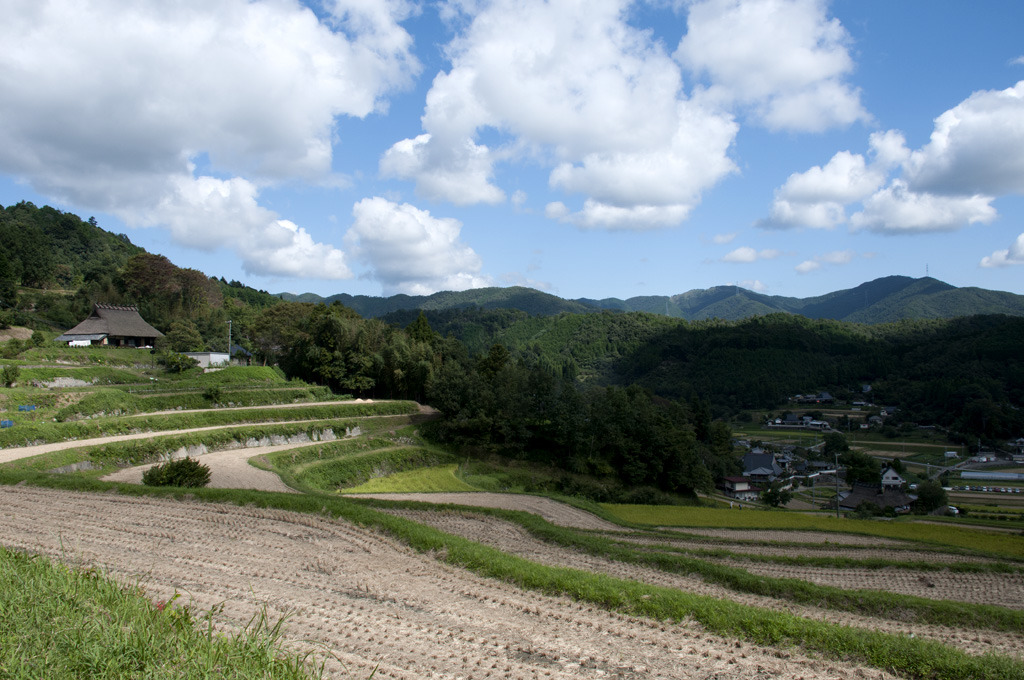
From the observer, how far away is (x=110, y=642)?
194 inches

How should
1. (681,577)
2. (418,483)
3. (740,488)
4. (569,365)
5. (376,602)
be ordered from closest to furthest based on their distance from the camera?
(376,602), (681,577), (418,483), (740,488), (569,365)

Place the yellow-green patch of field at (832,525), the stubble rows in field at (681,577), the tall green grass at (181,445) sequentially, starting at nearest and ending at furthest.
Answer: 1. the stubble rows in field at (681,577)
2. the yellow-green patch of field at (832,525)
3. the tall green grass at (181,445)

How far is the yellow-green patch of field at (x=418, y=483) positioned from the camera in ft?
93.8

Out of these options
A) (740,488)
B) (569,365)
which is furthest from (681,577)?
(569,365)

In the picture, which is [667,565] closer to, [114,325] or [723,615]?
[723,615]

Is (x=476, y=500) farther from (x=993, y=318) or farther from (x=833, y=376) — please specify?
(x=993, y=318)

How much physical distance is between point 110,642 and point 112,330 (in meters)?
51.4

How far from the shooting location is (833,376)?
11162cm

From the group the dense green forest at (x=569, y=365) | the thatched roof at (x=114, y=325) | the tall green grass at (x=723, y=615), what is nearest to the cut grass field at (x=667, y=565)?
the tall green grass at (x=723, y=615)

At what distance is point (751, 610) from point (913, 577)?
7.65 m

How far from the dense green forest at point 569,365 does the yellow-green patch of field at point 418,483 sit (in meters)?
7.41

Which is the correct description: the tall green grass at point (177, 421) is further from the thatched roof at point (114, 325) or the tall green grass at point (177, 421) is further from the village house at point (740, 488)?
the village house at point (740, 488)

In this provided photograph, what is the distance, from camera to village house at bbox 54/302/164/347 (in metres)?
45.2

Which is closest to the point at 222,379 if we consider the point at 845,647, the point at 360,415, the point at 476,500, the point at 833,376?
the point at 360,415
